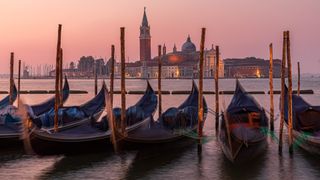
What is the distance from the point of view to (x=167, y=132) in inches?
569

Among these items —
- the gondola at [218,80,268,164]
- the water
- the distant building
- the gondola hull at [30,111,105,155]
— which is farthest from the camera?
the distant building

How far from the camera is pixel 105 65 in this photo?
19975cm

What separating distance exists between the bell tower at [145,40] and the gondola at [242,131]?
159 m

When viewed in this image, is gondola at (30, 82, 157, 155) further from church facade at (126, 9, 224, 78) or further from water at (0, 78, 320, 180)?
church facade at (126, 9, 224, 78)

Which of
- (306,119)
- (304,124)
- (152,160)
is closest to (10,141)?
(152,160)

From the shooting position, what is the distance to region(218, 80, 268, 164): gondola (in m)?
11.4

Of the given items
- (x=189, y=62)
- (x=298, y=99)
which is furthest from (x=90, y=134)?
(x=189, y=62)

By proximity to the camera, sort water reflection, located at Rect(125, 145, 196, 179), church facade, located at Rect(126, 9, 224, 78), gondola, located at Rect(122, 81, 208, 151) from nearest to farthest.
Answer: water reflection, located at Rect(125, 145, 196, 179) < gondola, located at Rect(122, 81, 208, 151) < church facade, located at Rect(126, 9, 224, 78)

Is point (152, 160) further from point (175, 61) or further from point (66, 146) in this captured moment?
point (175, 61)

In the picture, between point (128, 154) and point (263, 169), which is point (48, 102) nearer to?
point (128, 154)

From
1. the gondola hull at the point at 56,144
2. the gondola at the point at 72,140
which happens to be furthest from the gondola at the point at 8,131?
the gondola hull at the point at 56,144

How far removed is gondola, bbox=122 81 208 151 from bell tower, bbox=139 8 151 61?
159 meters

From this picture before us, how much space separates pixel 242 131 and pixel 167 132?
2.63 meters

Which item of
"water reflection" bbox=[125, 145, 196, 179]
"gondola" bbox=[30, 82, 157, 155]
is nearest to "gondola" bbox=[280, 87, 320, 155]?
"water reflection" bbox=[125, 145, 196, 179]
